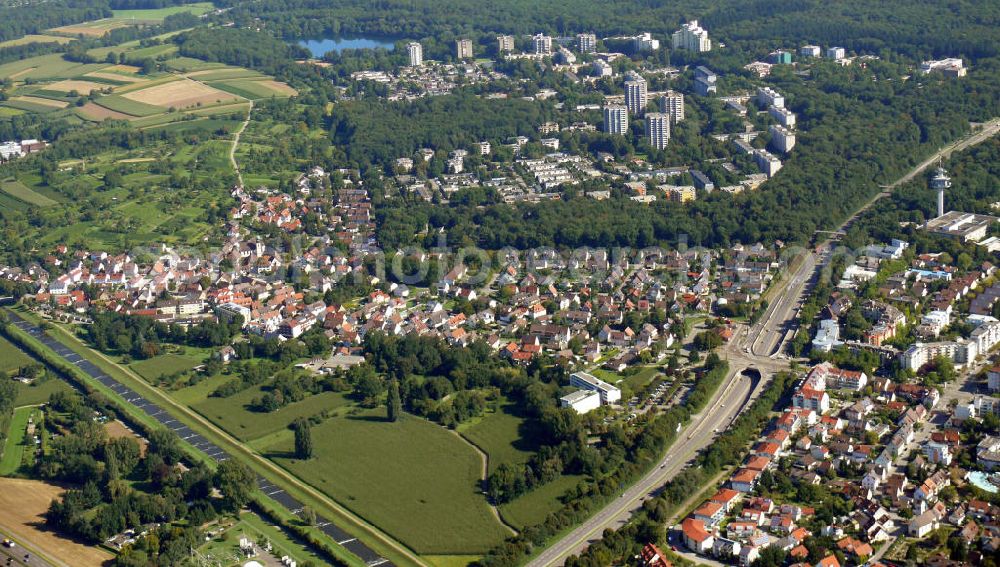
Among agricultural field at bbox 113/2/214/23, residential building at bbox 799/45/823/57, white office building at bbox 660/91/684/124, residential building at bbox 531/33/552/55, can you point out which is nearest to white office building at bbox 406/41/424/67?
residential building at bbox 531/33/552/55

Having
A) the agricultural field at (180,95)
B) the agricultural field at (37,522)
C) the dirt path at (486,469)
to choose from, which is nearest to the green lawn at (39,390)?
the agricultural field at (37,522)

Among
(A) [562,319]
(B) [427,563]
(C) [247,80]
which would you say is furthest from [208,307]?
(C) [247,80]

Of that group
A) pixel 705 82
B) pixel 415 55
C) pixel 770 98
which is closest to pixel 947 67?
pixel 770 98

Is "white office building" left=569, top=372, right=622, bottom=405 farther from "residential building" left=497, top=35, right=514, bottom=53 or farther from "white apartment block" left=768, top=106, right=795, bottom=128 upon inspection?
"residential building" left=497, top=35, right=514, bottom=53

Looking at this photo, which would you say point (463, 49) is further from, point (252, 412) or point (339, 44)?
point (252, 412)

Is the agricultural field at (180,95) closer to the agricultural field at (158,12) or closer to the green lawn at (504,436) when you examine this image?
the agricultural field at (158,12)
